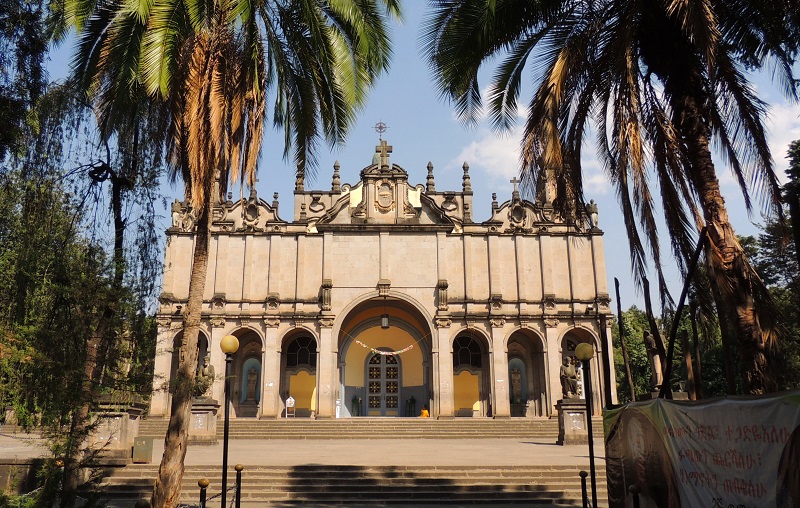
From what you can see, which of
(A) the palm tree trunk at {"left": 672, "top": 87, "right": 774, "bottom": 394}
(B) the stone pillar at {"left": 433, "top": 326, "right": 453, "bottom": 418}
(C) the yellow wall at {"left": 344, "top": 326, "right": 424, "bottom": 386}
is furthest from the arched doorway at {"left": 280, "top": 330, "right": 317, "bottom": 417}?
(A) the palm tree trunk at {"left": 672, "top": 87, "right": 774, "bottom": 394}

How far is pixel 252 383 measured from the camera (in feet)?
118

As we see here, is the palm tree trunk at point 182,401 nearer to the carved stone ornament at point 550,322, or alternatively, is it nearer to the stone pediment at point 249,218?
the stone pediment at point 249,218

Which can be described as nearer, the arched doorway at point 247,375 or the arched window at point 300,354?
the arched doorway at point 247,375

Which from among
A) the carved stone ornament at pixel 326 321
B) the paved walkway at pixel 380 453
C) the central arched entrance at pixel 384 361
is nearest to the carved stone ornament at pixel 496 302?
the central arched entrance at pixel 384 361

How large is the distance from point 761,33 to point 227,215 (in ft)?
99.2

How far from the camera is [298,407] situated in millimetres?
36281

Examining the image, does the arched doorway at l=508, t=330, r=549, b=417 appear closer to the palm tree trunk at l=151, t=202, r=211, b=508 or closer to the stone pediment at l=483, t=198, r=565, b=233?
the stone pediment at l=483, t=198, r=565, b=233

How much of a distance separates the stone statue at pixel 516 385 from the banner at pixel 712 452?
26.0 m

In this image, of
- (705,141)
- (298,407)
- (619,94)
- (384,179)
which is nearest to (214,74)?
(619,94)

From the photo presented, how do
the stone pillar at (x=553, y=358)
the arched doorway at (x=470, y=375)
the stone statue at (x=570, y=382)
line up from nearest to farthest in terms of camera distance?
the stone statue at (x=570, y=382), the stone pillar at (x=553, y=358), the arched doorway at (x=470, y=375)

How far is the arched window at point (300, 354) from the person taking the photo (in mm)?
36719

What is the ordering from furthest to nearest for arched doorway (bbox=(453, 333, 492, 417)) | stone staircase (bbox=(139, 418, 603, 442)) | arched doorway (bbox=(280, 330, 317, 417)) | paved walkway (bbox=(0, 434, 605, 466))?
arched doorway (bbox=(280, 330, 317, 417))
arched doorway (bbox=(453, 333, 492, 417))
stone staircase (bbox=(139, 418, 603, 442))
paved walkway (bbox=(0, 434, 605, 466))

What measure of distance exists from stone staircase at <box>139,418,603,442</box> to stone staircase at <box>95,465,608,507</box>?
1136cm

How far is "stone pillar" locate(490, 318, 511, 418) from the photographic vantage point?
3312 centimetres
